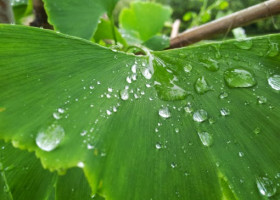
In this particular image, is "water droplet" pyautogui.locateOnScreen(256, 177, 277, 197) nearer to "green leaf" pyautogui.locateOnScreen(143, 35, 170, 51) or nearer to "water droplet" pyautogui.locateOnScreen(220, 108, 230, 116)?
"water droplet" pyautogui.locateOnScreen(220, 108, 230, 116)

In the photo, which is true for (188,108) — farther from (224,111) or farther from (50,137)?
(50,137)

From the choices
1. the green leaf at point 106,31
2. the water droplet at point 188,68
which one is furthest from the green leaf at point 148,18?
the water droplet at point 188,68

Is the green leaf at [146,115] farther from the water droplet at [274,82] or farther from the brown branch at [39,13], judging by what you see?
the brown branch at [39,13]

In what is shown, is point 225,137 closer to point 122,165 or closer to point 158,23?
point 122,165

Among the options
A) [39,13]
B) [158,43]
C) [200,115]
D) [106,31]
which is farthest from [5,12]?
[200,115]

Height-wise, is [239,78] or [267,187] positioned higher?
[239,78]

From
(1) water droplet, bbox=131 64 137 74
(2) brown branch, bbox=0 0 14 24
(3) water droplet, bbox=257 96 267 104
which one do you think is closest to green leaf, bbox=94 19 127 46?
(2) brown branch, bbox=0 0 14 24

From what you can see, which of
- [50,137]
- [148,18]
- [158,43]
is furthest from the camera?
[148,18]
